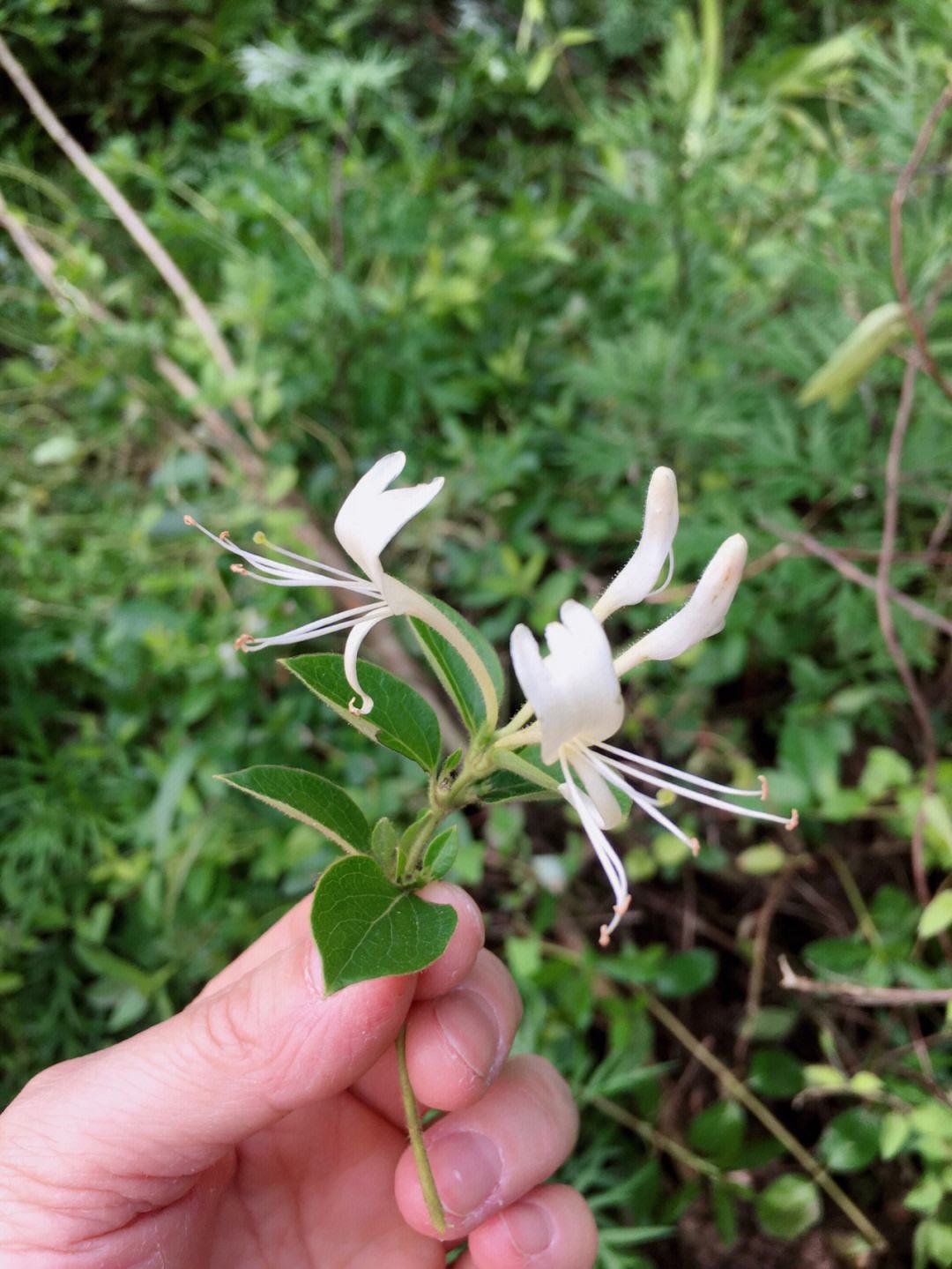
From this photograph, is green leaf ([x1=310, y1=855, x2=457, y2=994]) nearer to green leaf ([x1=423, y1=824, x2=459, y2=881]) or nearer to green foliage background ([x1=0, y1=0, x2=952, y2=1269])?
green leaf ([x1=423, y1=824, x2=459, y2=881])

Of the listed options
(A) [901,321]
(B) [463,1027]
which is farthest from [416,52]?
(B) [463,1027]

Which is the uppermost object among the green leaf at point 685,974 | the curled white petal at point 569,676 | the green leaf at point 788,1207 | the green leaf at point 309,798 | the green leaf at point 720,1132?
the curled white petal at point 569,676

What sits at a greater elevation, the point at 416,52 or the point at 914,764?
the point at 416,52

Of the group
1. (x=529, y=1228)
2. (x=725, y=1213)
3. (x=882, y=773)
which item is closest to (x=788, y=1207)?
(x=725, y=1213)

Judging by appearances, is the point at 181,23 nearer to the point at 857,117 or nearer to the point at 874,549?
the point at 857,117

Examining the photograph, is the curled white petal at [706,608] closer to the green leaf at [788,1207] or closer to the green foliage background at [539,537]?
the green foliage background at [539,537]

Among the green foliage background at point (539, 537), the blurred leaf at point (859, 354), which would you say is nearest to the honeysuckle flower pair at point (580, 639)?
the green foliage background at point (539, 537)

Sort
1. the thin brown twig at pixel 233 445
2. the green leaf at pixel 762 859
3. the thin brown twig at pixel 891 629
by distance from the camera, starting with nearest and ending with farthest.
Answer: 1. the thin brown twig at pixel 891 629
2. the green leaf at pixel 762 859
3. the thin brown twig at pixel 233 445

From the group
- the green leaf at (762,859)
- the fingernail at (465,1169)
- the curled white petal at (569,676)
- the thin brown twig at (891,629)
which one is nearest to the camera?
the curled white petal at (569,676)

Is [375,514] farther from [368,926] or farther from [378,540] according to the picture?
[368,926]
